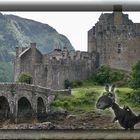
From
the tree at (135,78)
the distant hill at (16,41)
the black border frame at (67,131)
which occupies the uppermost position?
the distant hill at (16,41)

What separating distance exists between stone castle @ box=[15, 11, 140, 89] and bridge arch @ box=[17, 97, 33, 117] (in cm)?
149

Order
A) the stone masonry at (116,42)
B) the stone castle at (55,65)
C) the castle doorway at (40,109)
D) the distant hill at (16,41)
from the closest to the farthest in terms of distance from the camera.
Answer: the distant hill at (16,41) → the castle doorway at (40,109) → the stone castle at (55,65) → the stone masonry at (116,42)

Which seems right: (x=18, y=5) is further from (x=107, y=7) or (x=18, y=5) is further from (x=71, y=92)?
(x=71, y=92)

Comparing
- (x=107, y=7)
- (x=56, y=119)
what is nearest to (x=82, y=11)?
(x=107, y=7)

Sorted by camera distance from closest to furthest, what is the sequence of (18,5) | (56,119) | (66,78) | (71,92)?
1. (18,5)
2. (56,119)
3. (71,92)
4. (66,78)

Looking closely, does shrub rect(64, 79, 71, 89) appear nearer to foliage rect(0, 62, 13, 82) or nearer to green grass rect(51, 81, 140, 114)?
green grass rect(51, 81, 140, 114)

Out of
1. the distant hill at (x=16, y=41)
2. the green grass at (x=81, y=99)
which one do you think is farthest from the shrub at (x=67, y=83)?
the distant hill at (x=16, y=41)

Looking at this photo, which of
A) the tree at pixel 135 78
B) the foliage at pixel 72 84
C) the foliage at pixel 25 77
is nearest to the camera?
the tree at pixel 135 78

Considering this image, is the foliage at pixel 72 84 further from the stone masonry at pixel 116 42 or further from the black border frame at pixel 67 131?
the black border frame at pixel 67 131

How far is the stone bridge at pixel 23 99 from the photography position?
606 inches

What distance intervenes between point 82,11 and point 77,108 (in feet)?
42.1

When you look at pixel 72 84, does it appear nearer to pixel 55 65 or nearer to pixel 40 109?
pixel 55 65

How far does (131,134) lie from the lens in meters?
3.07

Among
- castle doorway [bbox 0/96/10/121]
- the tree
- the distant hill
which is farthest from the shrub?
the tree
